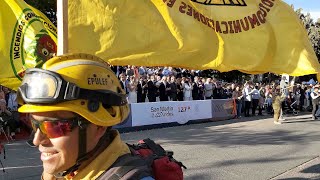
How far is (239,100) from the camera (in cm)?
1941

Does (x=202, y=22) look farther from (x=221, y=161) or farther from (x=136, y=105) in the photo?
(x=136, y=105)

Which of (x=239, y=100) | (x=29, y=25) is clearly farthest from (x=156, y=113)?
(x=29, y=25)

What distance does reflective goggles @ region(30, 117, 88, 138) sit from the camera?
181 centimetres

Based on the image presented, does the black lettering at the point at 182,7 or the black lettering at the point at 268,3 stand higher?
the black lettering at the point at 268,3

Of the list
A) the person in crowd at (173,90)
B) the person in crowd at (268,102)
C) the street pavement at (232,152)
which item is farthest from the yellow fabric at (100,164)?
the person in crowd at (268,102)

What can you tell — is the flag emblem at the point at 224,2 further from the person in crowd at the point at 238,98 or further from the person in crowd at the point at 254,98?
the person in crowd at the point at 254,98

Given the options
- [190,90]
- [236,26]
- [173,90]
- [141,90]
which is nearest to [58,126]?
[236,26]

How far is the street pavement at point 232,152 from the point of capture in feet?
25.5

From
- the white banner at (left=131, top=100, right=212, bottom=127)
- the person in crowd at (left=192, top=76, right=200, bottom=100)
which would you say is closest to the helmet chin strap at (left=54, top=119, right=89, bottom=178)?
the white banner at (left=131, top=100, right=212, bottom=127)

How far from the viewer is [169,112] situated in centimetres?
1523

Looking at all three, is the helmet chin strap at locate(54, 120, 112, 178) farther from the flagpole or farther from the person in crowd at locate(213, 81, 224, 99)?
the person in crowd at locate(213, 81, 224, 99)

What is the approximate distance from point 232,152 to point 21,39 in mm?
5660

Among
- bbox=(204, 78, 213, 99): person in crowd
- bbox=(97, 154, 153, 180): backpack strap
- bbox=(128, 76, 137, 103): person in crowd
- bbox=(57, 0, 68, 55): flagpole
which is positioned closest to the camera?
bbox=(97, 154, 153, 180): backpack strap

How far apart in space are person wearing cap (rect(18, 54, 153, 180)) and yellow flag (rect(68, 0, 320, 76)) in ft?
5.36
